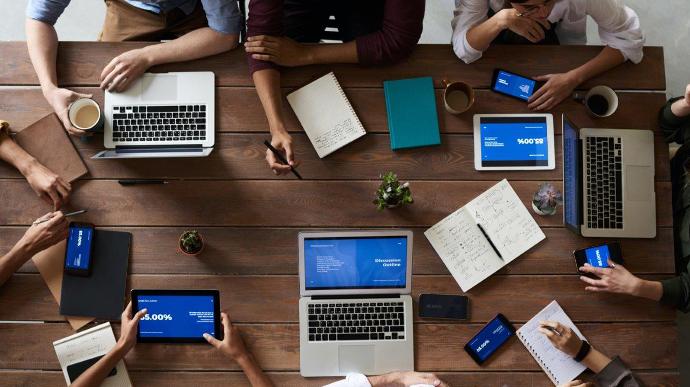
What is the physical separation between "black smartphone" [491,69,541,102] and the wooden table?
0.05m

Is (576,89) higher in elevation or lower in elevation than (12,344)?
higher

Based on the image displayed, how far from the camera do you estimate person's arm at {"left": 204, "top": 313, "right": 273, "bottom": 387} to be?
5.89ft

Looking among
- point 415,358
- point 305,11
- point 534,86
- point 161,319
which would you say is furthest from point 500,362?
point 305,11

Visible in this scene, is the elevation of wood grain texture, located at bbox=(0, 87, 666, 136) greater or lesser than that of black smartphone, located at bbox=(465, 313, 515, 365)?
greater

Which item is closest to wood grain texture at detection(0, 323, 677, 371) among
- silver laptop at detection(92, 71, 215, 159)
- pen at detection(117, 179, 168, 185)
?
pen at detection(117, 179, 168, 185)

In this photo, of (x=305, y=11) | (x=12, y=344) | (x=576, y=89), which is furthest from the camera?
(x=305, y=11)

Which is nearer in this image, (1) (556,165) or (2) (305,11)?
(1) (556,165)

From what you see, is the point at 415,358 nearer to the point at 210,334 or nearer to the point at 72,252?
the point at 210,334

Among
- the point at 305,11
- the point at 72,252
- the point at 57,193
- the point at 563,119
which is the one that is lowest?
the point at 72,252

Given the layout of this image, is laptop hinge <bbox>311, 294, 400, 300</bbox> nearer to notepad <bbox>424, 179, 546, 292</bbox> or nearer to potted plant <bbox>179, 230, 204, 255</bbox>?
notepad <bbox>424, 179, 546, 292</bbox>

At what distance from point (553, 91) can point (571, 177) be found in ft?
1.02

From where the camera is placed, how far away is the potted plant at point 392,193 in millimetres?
1784

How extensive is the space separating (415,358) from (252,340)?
57 centimetres

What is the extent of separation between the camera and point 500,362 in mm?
1865
